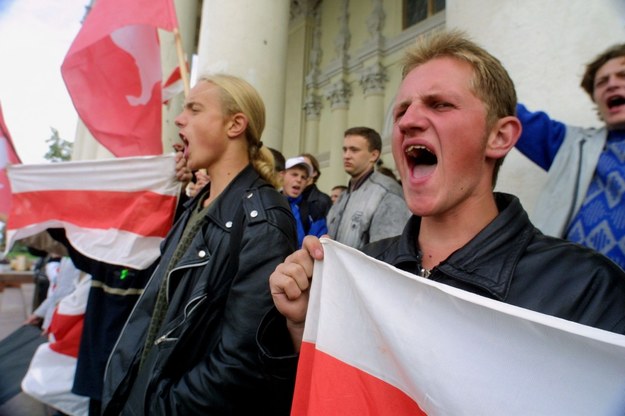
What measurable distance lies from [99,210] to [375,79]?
8.51 meters

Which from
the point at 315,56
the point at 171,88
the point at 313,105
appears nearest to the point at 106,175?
the point at 171,88

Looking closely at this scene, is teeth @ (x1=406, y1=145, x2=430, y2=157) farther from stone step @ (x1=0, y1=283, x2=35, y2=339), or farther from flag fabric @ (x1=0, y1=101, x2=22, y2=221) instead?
stone step @ (x1=0, y1=283, x2=35, y2=339)

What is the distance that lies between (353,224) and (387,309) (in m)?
1.95

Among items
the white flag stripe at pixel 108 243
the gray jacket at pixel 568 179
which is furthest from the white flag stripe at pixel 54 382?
the gray jacket at pixel 568 179

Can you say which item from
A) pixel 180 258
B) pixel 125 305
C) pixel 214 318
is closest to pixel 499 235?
pixel 214 318

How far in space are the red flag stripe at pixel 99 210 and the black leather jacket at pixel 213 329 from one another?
113cm

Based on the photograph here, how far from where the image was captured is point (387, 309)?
39.5 inches

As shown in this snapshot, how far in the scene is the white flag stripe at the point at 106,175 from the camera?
116 inches

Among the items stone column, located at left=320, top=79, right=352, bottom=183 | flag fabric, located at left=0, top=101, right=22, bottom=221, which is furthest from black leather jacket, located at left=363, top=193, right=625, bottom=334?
stone column, located at left=320, top=79, right=352, bottom=183

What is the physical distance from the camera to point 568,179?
183cm

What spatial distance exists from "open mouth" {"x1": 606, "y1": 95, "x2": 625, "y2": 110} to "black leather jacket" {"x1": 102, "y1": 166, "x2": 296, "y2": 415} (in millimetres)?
1400

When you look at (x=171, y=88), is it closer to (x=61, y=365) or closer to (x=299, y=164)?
(x=299, y=164)

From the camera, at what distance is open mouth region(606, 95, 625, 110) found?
180 centimetres

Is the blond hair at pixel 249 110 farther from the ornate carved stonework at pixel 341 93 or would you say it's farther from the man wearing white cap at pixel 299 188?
the ornate carved stonework at pixel 341 93
